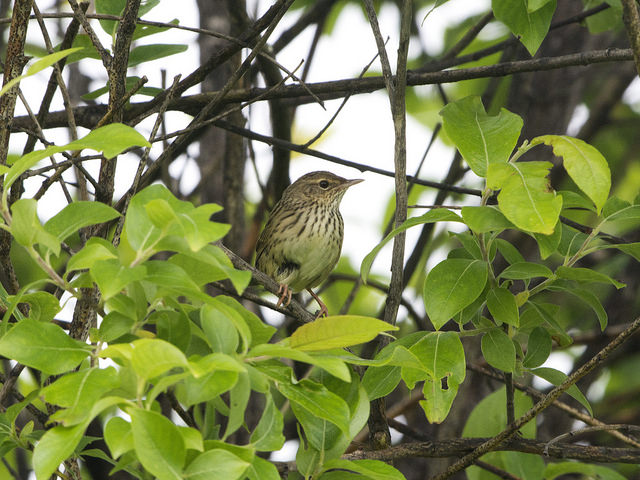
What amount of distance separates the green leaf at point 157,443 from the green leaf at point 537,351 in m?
1.58

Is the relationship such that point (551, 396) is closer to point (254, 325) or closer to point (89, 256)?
point (254, 325)

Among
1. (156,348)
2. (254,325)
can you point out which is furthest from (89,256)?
(254,325)

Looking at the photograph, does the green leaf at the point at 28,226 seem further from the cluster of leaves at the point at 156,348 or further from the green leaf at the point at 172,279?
the green leaf at the point at 172,279

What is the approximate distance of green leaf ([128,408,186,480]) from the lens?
5.26 feet

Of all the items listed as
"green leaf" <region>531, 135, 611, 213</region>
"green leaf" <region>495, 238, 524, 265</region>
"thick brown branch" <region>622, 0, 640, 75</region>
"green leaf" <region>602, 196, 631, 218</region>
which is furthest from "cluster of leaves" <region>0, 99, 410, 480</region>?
"thick brown branch" <region>622, 0, 640, 75</region>

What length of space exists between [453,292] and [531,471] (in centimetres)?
140

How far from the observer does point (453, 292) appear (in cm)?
251

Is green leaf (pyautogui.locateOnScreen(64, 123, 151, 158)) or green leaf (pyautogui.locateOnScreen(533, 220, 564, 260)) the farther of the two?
green leaf (pyautogui.locateOnScreen(533, 220, 564, 260))

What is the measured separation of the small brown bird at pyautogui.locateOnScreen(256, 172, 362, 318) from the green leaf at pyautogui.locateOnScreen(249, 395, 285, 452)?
3.65 meters

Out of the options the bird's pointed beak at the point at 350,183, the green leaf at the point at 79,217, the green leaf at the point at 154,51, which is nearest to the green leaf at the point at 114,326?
the green leaf at the point at 79,217

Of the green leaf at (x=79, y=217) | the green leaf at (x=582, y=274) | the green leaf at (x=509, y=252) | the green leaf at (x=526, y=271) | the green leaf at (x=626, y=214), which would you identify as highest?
the green leaf at (x=626, y=214)

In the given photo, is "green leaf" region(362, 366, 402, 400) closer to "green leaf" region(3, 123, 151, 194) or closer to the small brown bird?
"green leaf" region(3, 123, 151, 194)

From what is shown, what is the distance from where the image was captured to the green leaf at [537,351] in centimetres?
283

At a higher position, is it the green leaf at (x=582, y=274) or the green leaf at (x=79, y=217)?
the green leaf at (x=582, y=274)
